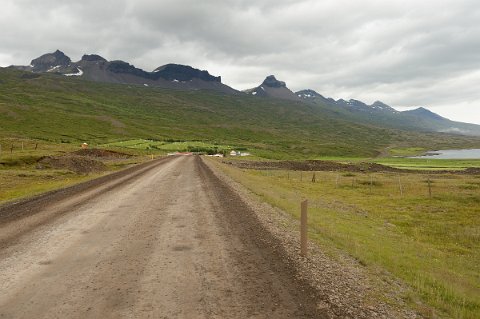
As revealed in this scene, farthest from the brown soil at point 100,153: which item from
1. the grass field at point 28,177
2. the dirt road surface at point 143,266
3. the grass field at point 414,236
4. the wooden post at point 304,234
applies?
the wooden post at point 304,234

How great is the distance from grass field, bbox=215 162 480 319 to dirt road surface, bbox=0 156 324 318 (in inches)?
141

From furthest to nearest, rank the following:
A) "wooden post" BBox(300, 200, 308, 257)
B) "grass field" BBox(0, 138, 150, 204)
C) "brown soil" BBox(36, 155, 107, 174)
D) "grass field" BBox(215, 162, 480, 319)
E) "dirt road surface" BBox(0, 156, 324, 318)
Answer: "brown soil" BBox(36, 155, 107, 174) → "grass field" BBox(0, 138, 150, 204) → "wooden post" BBox(300, 200, 308, 257) → "grass field" BBox(215, 162, 480, 319) → "dirt road surface" BBox(0, 156, 324, 318)

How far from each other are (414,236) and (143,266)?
808 inches

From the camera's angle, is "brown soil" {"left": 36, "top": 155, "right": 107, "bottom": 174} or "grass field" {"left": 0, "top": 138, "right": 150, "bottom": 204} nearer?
"grass field" {"left": 0, "top": 138, "right": 150, "bottom": 204}

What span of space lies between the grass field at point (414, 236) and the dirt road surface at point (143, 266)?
359 cm

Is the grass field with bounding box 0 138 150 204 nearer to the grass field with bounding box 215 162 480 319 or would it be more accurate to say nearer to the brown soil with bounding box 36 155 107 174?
the brown soil with bounding box 36 155 107 174

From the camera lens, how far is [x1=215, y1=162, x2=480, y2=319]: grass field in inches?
452

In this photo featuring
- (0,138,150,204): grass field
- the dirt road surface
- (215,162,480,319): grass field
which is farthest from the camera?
(0,138,150,204): grass field

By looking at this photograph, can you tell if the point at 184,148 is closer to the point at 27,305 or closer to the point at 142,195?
the point at 142,195

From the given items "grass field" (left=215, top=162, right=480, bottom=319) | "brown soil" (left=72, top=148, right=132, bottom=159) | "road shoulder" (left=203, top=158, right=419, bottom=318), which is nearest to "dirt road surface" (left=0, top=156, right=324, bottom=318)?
"road shoulder" (left=203, top=158, right=419, bottom=318)

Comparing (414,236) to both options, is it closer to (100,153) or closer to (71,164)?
(71,164)

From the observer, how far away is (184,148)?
5330 inches

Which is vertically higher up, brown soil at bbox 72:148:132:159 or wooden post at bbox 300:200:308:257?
brown soil at bbox 72:148:132:159

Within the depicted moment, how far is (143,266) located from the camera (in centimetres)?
1131
